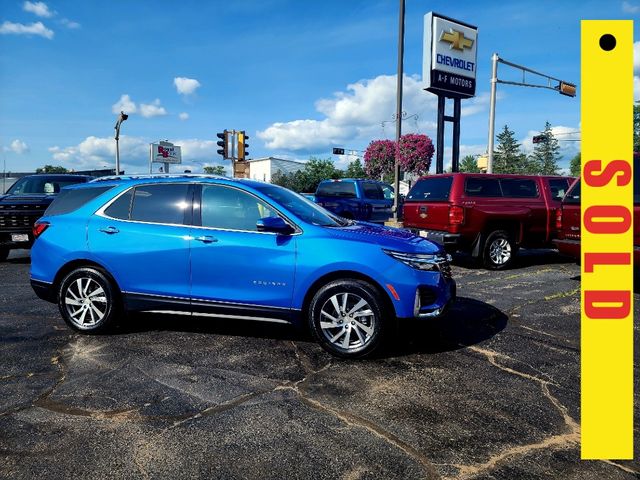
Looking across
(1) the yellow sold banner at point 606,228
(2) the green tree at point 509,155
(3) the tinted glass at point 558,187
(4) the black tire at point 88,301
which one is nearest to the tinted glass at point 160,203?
(4) the black tire at point 88,301

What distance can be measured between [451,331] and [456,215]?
4.11 meters

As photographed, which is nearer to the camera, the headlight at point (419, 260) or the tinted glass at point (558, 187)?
the headlight at point (419, 260)

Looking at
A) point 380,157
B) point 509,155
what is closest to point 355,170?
point 380,157

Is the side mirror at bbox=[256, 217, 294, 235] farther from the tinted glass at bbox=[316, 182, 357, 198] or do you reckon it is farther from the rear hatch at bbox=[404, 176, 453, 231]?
the tinted glass at bbox=[316, 182, 357, 198]

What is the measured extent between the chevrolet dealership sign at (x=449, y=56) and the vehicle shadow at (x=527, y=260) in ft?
45.1

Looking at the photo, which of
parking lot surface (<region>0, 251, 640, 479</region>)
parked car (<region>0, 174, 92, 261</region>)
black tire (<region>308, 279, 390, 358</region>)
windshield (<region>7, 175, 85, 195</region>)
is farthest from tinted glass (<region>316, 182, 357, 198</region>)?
black tire (<region>308, 279, 390, 358</region>)

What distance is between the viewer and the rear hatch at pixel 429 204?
898 cm

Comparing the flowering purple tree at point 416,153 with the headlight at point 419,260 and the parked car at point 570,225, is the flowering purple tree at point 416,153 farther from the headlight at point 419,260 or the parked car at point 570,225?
the headlight at point 419,260

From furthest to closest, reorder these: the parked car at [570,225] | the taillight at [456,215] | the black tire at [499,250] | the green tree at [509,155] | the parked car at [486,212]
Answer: the green tree at [509,155] < the black tire at [499,250] < the parked car at [486,212] < the taillight at [456,215] < the parked car at [570,225]

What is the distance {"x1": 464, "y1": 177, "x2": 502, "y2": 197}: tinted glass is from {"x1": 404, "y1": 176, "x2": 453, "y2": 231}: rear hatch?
36cm

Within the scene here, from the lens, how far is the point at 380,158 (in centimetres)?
6481

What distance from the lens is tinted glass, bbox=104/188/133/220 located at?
4910 millimetres

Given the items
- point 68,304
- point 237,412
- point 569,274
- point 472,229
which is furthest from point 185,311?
point 569,274

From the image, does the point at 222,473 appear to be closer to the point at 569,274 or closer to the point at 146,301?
the point at 146,301
